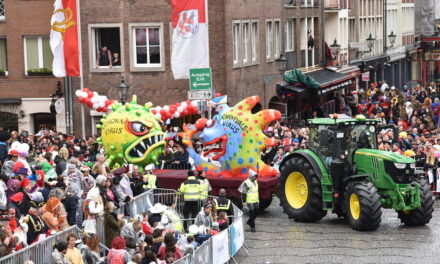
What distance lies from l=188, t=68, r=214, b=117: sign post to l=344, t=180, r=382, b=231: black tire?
6.99 meters

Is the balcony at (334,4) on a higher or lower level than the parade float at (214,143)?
higher

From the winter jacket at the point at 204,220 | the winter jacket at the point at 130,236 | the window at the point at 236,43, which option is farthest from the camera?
the window at the point at 236,43

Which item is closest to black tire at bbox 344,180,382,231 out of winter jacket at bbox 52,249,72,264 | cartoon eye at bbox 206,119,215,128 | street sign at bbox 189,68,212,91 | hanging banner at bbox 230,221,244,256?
hanging banner at bbox 230,221,244,256

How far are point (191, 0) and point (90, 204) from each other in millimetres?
16194

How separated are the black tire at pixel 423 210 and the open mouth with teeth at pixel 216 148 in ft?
16.7

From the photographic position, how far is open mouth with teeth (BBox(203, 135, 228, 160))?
28.3 m

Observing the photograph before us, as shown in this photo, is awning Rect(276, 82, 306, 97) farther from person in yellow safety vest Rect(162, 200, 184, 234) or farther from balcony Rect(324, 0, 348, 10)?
person in yellow safety vest Rect(162, 200, 184, 234)

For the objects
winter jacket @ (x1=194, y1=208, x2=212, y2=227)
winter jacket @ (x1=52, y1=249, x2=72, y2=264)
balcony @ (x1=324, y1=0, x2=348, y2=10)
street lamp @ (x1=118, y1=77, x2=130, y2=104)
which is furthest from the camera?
balcony @ (x1=324, y1=0, x2=348, y2=10)

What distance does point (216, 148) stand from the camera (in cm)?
2897

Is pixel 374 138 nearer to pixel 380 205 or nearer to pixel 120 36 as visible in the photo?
pixel 380 205

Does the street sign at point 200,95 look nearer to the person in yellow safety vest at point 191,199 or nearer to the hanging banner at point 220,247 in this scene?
the person in yellow safety vest at point 191,199

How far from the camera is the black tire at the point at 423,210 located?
25531 mm

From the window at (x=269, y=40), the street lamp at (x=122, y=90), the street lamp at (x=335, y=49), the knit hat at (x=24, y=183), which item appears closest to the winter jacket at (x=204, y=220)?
the knit hat at (x=24, y=183)

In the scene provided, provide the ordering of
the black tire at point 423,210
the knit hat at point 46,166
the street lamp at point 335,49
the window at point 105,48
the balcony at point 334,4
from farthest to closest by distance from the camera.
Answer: the balcony at point 334,4 < the street lamp at point 335,49 < the window at point 105,48 < the black tire at point 423,210 < the knit hat at point 46,166
